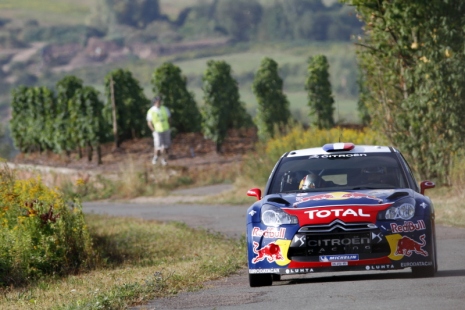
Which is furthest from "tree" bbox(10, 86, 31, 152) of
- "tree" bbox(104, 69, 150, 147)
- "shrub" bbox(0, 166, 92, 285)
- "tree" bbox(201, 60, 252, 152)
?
"shrub" bbox(0, 166, 92, 285)

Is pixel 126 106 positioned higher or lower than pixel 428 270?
lower

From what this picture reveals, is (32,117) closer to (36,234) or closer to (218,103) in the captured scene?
(218,103)

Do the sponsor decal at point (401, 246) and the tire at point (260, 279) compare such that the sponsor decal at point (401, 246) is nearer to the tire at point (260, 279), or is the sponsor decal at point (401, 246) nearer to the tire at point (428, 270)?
the tire at point (428, 270)

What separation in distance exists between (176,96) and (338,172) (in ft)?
135

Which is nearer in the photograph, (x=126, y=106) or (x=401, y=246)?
(x=401, y=246)

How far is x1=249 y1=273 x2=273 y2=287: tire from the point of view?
1358 cm

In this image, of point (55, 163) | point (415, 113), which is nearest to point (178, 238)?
point (415, 113)

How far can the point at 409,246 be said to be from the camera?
13.0 meters

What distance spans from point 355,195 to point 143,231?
508 inches

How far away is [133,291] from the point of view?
517 inches

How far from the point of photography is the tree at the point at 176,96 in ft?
182

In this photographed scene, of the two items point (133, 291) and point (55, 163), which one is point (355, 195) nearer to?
point (133, 291)

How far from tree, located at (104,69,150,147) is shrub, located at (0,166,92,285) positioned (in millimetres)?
33993

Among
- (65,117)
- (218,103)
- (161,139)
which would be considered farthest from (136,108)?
(161,139)
